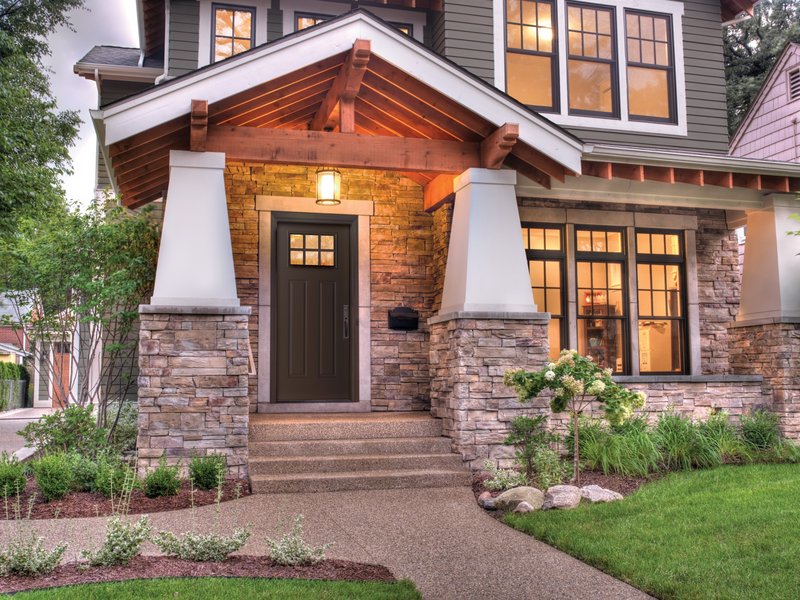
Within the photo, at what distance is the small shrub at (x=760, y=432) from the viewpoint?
8.77 m

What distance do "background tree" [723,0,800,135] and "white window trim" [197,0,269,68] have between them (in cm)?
1575

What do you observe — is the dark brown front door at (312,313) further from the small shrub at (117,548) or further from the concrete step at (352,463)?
the small shrub at (117,548)

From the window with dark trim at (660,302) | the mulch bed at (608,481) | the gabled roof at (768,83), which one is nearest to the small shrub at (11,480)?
the mulch bed at (608,481)

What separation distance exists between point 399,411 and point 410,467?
185 cm

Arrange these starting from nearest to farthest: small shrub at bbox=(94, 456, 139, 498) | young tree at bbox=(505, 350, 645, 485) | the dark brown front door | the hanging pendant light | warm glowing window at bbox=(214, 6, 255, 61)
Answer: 1. small shrub at bbox=(94, 456, 139, 498)
2. young tree at bbox=(505, 350, 645, 485)
3. the hanging pendant light
4. the dark brown front door
5. warm glowing window at bbox=(214, 6, 255, 61)

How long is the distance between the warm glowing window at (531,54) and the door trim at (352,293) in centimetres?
280

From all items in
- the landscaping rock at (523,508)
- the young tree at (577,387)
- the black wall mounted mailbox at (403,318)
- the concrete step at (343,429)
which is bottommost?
the landscaping rock at (523,508)

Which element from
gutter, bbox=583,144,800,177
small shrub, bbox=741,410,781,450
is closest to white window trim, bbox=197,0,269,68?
gutter, bbox=583,144,800,177

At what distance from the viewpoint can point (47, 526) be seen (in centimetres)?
556

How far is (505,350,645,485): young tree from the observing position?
22.4ft

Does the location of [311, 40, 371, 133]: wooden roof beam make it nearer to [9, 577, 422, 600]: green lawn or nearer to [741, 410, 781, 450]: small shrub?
[9, 577, 422, 600]: green lawn

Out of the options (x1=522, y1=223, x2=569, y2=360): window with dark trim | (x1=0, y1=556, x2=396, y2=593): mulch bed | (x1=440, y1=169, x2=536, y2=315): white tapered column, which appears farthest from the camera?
(x1=522, y1=223, x2=569, y2=360): window with dark trim

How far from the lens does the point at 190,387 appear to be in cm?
711

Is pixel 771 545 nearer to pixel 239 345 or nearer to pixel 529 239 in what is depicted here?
pixel 239 345
